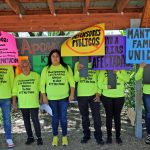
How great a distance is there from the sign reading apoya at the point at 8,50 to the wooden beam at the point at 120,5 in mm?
2206

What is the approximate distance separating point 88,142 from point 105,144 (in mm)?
370

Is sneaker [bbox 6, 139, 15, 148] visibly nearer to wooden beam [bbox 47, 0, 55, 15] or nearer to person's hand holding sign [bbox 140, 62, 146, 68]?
wooden beam [bbox 47, 0, 55, 15]

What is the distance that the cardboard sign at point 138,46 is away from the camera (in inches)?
284

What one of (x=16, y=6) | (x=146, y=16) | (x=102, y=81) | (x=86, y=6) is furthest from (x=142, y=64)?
(x=16, y=6)

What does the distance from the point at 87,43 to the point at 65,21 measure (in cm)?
70

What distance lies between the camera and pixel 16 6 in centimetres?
703

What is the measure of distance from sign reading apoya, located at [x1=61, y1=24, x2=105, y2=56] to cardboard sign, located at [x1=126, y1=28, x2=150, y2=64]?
525 mm

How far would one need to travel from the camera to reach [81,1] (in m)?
7.07

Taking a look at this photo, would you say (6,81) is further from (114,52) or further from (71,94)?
(114,52)

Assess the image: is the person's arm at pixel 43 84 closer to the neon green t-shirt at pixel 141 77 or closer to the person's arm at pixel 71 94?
the person's arm at pixel 71 94

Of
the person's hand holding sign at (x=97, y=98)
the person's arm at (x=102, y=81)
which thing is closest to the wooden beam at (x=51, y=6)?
the person's arm at (x=102, y=81)

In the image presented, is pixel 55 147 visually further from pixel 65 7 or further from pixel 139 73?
pixel 65 7

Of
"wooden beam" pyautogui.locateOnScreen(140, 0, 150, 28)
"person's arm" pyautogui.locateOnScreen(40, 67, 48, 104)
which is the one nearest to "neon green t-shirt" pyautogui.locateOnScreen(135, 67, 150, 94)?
"wooden beam" pyautogui.locateOnScreen(140, 0, 150, 28)

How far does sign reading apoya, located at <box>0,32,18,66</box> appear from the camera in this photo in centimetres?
735
